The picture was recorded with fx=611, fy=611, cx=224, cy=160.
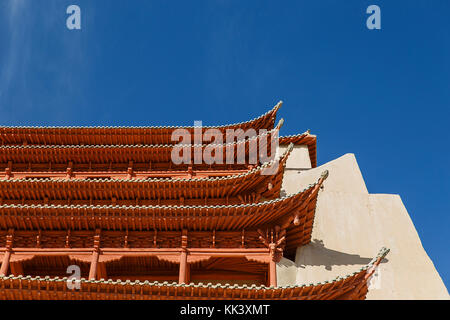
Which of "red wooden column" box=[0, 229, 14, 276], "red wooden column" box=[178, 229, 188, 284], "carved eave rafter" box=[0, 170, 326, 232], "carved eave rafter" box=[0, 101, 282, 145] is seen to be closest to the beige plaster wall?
"carved eave rafter" box=[0, 170, 326, 232]

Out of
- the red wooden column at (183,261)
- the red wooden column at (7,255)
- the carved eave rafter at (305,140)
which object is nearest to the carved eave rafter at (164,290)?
the red wooden column at (183,261)

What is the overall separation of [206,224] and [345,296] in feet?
14.9

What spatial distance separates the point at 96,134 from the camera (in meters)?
23.6

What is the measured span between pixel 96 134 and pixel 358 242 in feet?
34.8

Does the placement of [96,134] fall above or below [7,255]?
above

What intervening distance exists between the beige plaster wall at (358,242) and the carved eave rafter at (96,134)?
3.94 meters

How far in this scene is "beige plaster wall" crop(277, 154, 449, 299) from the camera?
60.4ft

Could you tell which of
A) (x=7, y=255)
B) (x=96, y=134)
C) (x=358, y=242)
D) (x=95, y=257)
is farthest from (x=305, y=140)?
(x=7, y=255)

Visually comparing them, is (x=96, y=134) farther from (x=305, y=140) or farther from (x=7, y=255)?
(x=305, y=140)

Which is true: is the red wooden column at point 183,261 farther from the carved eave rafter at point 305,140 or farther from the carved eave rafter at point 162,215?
the carved eave rafter at point 305,140

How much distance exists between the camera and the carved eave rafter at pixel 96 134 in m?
23.5

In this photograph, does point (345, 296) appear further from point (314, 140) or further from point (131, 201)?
point (314, 140)

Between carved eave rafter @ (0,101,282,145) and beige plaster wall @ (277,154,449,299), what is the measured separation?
394cm

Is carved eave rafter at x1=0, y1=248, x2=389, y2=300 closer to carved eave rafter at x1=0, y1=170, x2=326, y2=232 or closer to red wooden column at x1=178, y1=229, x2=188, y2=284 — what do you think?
red wooden column at x1=178, y1=229, x2=188, y2=284
